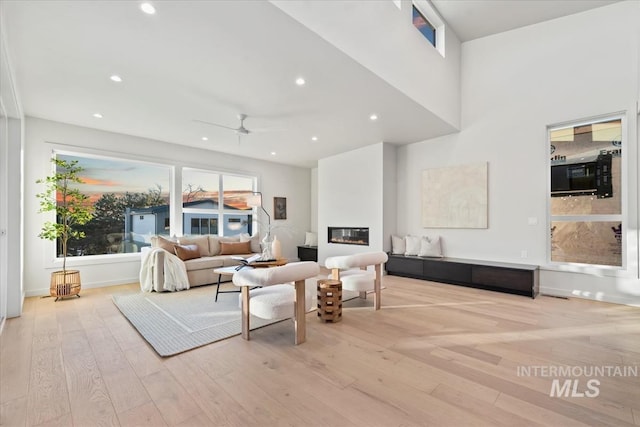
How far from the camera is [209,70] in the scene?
10.1 feet

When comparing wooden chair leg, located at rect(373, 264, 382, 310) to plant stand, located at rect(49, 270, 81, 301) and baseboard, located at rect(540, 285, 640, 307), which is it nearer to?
baseboard, located at rect(540, 285, 640, 307)

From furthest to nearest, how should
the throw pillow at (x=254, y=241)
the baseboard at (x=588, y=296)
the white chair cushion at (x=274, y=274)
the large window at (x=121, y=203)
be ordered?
1. the throw pillow at (x=254, y=241)
2. the large window at (x=121, y=203)
3. the baseboard at (x=588, y=296)
4. the white chair cushion at (x=274, y=274)

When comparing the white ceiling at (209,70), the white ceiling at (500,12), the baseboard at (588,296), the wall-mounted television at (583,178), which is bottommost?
the baseboard at (588,296)

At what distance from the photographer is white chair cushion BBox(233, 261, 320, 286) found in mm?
2404

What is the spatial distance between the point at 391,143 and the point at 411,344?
4477mm

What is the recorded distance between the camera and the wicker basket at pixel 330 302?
3141 mm

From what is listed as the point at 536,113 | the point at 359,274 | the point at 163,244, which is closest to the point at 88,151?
the point at 163,244

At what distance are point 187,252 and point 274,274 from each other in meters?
3.33

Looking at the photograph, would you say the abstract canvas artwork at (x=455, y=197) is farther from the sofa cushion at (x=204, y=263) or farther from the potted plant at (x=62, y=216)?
the potted plant at (x=62, y=216)

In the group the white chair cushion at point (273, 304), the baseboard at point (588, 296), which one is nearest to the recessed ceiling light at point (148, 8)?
the white chair cushion at point (273, 304)

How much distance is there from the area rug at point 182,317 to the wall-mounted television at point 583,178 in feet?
12.3

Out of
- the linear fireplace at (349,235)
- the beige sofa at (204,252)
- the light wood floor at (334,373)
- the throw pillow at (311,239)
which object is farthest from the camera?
the throw pillow at (311,239)

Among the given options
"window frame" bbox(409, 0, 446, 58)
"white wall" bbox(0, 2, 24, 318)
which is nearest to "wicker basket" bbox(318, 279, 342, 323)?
"white wall" bbox(0, 2, 24, 318)

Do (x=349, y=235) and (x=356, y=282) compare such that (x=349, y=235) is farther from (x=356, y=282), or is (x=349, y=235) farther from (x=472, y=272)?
(x=356, y=282)
